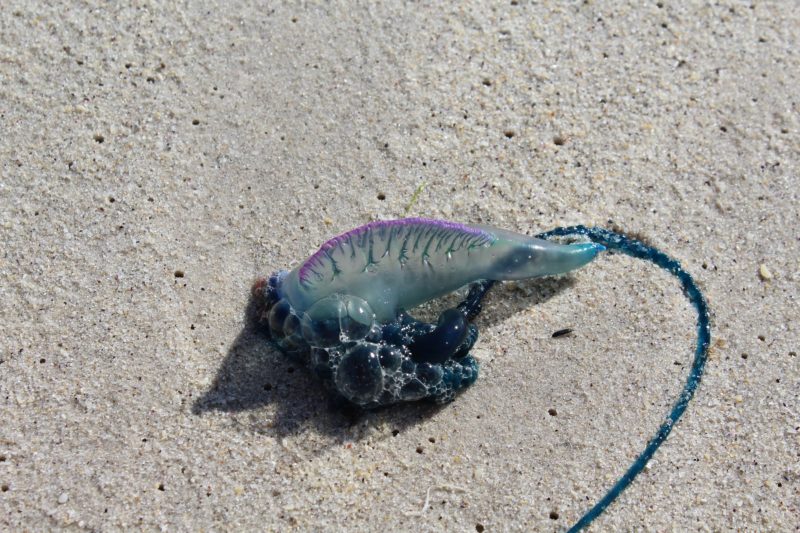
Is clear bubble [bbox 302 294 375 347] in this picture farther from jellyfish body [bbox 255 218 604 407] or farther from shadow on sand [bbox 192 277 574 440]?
shadow on sand [bbox 192 277 574 440]

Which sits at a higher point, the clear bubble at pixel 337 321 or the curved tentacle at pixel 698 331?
the clear bubble at pixel 337 321

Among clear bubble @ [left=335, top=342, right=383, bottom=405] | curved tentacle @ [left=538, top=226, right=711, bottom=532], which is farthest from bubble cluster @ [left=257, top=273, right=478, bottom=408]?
curved tentacle @ [left=538, top=226, right=711, bottom=532]

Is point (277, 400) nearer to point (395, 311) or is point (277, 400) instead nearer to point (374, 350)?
point (374, 350)

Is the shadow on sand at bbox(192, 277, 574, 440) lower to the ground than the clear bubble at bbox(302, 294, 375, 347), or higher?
lower

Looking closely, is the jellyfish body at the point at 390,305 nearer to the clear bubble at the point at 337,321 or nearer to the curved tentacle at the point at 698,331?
the clear bubble at the point at 337,321

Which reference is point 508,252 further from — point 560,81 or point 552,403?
point 560,81

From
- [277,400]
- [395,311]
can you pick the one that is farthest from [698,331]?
[277,400]

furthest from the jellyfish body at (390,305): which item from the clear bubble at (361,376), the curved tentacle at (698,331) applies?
the curved tentacle at (698,331)
